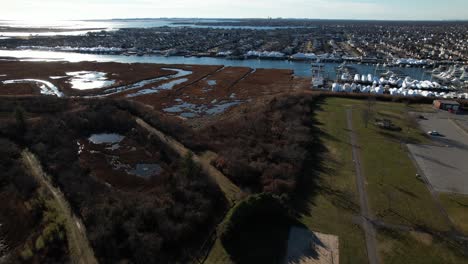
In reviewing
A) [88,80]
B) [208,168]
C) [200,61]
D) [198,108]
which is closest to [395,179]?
[208,168]

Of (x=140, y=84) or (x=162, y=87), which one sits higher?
(x=140, y=84)

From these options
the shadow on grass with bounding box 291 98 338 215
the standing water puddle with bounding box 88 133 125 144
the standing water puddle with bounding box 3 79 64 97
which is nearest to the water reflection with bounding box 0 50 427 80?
the standing water puddle with bounding box 3 79 64 97

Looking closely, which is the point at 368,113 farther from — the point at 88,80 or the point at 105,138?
the point at 88,80

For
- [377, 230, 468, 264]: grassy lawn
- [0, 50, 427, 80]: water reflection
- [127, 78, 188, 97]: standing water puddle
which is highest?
[0, 50, 427, 80]: water reflection

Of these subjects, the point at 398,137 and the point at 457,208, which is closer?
the point at 457,208

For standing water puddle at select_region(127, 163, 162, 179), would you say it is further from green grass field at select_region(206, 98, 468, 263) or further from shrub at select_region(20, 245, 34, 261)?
→ green grass field at select_region(206, 98, 468, 263)

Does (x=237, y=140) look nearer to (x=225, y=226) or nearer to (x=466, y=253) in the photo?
(x=225, y=226)

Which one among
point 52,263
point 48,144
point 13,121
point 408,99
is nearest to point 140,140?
point 48,144
